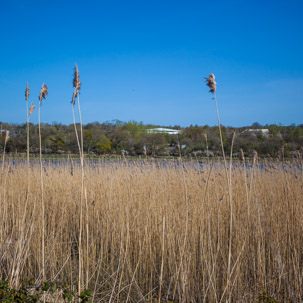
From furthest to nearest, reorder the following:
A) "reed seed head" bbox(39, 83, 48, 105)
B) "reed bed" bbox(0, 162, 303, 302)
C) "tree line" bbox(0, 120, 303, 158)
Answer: "tree line" bbox(0, 120, 303, 158) < "reed bed" bbox(0, 162, 303, 302) < "reed seed head" bbox(39, 83, 48, 105)

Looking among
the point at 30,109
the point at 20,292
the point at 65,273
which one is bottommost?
the point at 65,273

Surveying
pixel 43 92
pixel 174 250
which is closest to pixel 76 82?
pixel 43 92

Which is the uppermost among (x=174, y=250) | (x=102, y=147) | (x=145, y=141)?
(x=145, y=141)

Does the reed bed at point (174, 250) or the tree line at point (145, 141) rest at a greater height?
the tree line at point (145, 141)

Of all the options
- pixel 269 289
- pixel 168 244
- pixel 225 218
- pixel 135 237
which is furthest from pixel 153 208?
pixel 269 289

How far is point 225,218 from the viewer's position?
3.13 meters

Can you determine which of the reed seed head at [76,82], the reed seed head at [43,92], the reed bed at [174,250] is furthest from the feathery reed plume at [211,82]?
the reed seed head at [43,92]

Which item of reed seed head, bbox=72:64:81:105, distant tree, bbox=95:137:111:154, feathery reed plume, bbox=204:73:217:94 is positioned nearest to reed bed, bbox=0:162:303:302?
feathery reed plume, bbox=204:73:217:94

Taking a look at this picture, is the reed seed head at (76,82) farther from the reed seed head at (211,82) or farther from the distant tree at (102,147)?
the distant tree at (102,147)

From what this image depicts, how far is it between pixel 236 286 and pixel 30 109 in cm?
184

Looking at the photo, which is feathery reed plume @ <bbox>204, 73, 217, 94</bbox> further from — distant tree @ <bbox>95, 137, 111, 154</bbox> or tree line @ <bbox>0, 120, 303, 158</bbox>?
distant tree @ <bbox>95, 137, 111, 154</bbox>

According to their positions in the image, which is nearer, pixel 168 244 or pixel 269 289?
pixel 269 289

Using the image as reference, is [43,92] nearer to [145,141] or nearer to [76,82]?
[76,82]

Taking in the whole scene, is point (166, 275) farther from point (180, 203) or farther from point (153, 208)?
point (180, 203)
